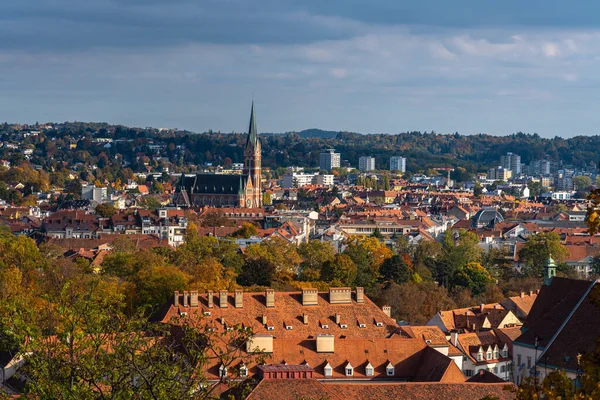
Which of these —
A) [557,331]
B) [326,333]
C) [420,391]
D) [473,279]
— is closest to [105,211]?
[473,279]

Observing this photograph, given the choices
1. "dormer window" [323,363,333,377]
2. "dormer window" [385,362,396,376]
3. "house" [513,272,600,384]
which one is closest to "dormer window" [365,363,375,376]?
"dormer window" [385,362,396,376]

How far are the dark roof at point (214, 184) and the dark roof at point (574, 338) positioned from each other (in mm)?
136235

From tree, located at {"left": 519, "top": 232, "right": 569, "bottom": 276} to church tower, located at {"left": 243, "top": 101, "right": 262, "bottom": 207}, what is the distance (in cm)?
8674

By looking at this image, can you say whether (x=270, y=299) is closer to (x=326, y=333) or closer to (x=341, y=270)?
(x=326, y=333)

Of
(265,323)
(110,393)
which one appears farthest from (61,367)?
(265,323)

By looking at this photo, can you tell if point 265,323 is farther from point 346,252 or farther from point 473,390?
point 346,252

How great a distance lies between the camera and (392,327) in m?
46.1

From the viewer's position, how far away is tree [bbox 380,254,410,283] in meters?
76.4

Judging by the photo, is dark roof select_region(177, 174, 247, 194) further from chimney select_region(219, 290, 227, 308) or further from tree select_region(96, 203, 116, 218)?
chimney select_region(219, 290, 227, 308)

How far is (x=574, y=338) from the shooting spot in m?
40.6

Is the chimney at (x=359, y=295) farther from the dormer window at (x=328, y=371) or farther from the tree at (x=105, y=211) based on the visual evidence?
the tree at (x=105, y=211)

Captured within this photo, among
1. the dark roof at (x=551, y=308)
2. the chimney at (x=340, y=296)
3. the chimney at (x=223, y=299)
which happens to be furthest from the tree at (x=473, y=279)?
the chimney at (x=223, y=299)

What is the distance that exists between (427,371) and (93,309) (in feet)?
57.1

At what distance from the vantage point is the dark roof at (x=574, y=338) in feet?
131
